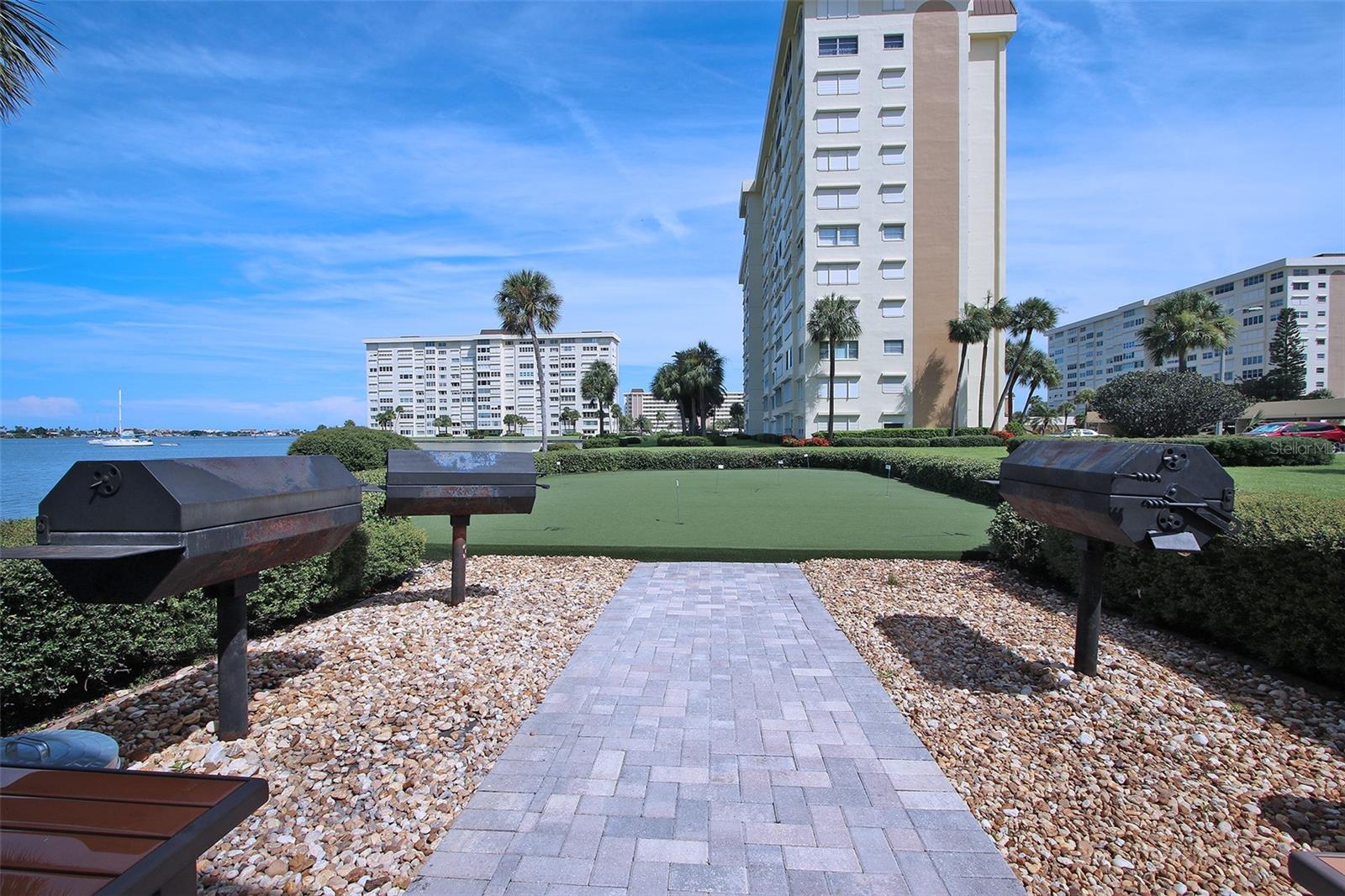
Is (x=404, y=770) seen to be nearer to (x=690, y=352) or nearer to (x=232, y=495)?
(x=232, y=495)

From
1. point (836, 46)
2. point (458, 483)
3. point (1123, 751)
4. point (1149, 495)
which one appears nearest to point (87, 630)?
point (458, 483)

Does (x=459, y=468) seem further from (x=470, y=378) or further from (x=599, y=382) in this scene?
(x=470, y=378)

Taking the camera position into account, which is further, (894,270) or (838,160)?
(894,270)

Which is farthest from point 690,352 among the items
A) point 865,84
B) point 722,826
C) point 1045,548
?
point 722,826

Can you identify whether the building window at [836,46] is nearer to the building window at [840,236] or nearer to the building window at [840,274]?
the building window at [840,236]

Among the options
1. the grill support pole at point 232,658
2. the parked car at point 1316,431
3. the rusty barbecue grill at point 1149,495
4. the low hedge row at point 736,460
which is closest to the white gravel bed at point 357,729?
the grill support pole at point 232,658

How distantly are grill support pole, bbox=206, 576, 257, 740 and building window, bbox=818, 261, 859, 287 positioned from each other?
37.3 meters

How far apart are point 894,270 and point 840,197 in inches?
216

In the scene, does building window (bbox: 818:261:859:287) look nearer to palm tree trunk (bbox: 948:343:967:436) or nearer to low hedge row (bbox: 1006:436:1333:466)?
palm tree trunk (bbox: 948:343:967:436)

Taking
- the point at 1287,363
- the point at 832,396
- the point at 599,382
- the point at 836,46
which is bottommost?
the point at 832,396

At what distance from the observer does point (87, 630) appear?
3705 mm

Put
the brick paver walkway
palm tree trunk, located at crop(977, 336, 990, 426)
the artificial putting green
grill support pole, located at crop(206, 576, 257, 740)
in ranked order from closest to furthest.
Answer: the brick paver walkway
grill support pole, located at crop(206, 576, 257, 740)
the artificial putting green
palm tree trunk, located at crop(977, 336, 990, 426)

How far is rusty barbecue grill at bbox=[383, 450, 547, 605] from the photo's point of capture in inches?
208

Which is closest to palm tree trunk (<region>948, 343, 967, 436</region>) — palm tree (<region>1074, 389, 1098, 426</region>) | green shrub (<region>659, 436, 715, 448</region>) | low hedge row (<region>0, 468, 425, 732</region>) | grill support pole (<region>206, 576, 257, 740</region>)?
green shrub (<region>659, 436, 715, 448</region>)
